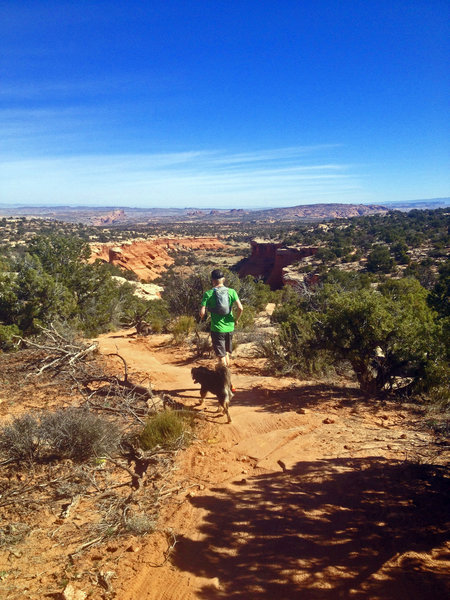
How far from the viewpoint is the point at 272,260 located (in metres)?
50.7

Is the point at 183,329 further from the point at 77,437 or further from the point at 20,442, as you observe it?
the point at 20,442

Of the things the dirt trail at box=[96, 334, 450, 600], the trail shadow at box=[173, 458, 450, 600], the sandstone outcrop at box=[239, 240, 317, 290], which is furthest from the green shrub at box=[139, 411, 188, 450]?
the sandstone outcrop at box=[239, 240, 317, 290]

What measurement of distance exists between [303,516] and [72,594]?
1.83 metres

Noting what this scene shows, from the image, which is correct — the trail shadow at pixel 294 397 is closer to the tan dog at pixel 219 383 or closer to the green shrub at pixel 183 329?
the tan dog at pixel 219 383

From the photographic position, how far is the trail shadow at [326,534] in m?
2.52

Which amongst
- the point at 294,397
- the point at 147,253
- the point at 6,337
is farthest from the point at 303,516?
the point at 147,253

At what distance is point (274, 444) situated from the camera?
4520mm

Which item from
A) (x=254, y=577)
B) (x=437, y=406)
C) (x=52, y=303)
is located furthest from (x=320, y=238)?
(x=254, y=577)

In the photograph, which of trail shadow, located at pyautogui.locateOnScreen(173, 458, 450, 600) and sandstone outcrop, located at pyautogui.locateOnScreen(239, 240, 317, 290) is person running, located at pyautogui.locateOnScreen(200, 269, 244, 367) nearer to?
trail shadow, located at pyautogui.locateOnScreen(173, 458, 450, 600)

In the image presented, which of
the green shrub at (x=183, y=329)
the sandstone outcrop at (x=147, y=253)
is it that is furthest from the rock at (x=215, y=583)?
the sandstone outcrop at (x=147, y=253)

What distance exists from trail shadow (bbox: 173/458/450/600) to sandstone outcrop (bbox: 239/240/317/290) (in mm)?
37129

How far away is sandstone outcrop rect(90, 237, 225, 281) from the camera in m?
49.7

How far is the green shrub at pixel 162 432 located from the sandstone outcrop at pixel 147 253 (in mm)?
41629

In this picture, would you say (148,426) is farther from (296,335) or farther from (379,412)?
(296,335)
